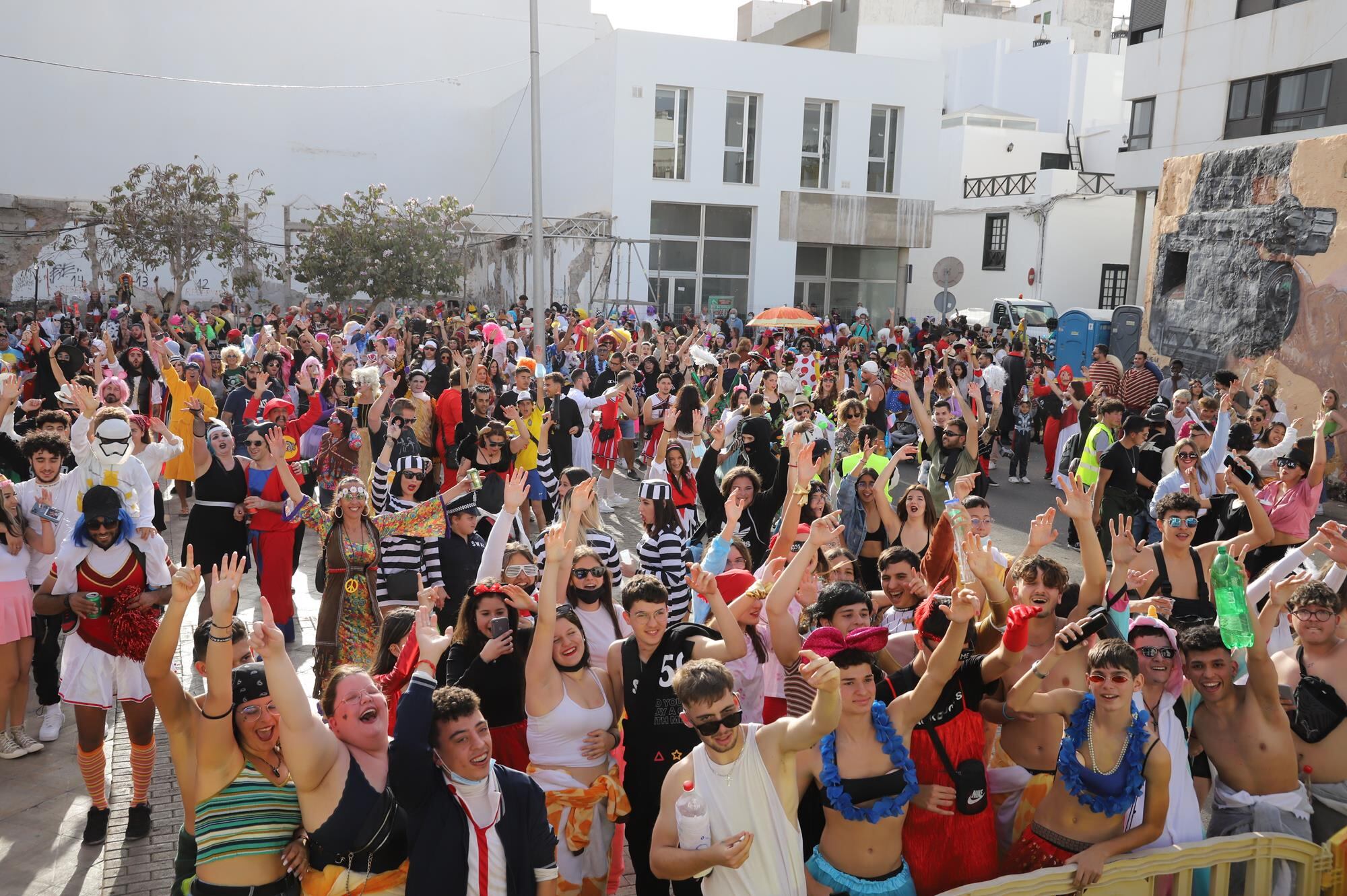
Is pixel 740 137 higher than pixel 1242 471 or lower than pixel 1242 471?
higher

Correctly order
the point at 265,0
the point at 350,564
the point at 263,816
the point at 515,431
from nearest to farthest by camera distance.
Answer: the point at 263,816
the point at 350,564
the point at 515,431
the point at 265,0

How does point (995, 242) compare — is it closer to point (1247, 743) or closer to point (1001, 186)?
point (1001, 186)

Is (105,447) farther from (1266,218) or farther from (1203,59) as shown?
(1203,59)

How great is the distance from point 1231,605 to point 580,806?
3039 mm

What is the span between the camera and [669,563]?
6.09 m

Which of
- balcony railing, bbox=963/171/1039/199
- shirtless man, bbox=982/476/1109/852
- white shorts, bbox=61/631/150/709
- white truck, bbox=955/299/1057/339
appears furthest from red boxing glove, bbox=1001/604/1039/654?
balcony railing, bbox=963/171/1039/199

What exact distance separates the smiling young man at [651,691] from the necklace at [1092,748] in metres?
1.38

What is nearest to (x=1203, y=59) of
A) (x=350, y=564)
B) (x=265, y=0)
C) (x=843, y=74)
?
(x=843, y=74)

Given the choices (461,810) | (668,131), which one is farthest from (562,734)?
(668,131)

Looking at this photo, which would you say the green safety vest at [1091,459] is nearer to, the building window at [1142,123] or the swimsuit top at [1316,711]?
the swimsuit top at [1316,711]

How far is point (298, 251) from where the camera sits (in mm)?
34406

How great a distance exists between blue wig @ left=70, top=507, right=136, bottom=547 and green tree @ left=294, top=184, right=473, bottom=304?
25.8 m

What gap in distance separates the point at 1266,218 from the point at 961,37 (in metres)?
37.6

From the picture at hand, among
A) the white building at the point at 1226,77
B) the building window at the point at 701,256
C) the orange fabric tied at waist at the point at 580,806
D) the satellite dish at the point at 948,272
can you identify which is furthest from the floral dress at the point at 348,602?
the building window at the point at 701,256
